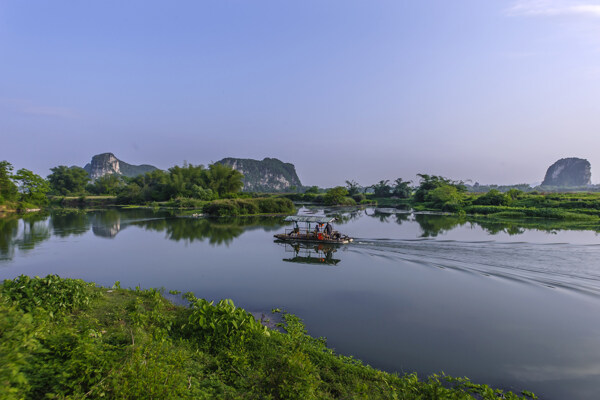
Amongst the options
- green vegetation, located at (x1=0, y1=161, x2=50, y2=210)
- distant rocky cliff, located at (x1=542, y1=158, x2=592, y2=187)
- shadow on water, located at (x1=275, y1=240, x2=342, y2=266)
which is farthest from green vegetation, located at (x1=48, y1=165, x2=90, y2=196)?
distant rocky cliff, located at (x1=542, y1=158, x2=592, y2=187)

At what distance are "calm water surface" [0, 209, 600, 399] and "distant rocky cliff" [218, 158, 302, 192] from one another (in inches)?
5492

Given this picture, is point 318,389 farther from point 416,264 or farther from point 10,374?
point 416,264

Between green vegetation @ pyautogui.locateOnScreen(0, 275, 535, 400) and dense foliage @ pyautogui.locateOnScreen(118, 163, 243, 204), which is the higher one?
dense foliage @ pyautogui.locateOnScreen(118, 163, 243, 204)

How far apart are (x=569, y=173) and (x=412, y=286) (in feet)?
624

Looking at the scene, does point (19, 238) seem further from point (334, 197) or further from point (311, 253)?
point (334, 197)

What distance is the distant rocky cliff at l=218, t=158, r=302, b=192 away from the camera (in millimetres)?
165250

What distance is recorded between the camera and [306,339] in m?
6.80

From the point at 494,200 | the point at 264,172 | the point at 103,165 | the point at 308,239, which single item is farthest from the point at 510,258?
the point at 103,165

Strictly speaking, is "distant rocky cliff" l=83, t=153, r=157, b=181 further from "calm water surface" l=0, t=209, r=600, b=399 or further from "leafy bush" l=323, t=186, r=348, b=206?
"calm water surface" l=0, t=209, r=600, b=399

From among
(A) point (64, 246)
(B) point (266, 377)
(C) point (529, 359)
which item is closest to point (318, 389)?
(B) point (266, 377)

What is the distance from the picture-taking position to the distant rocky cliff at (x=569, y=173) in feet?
466

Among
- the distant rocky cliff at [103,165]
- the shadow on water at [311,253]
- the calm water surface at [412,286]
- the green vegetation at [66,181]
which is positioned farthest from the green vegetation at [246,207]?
the distant rocky cliff at [103,165]

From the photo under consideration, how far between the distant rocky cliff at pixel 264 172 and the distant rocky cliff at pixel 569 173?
137m

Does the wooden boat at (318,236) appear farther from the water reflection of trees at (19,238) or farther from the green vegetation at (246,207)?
the green vegetation at (246,207)
